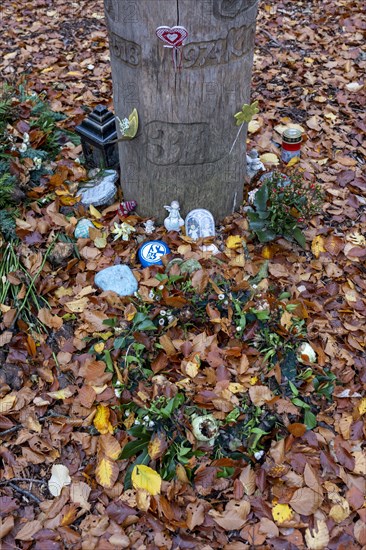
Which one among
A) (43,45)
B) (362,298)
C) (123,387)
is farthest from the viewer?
(43,45)

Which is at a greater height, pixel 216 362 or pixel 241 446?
pixel 216 362

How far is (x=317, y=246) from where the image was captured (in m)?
3.19

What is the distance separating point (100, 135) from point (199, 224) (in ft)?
2.77

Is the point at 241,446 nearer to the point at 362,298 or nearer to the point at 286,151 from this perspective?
the point at 362,298

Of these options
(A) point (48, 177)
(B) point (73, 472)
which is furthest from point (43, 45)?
(B) point (73, 472)

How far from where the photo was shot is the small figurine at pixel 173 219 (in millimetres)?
3012

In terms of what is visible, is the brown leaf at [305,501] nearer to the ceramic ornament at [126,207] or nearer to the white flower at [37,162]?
the ceramic ornament at [126,207]

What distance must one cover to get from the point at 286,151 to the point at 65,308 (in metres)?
1.94

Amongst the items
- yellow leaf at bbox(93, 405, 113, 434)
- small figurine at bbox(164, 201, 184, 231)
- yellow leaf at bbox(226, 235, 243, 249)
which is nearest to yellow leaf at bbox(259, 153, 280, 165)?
yellow leaf at bbox(226, 235, 243, 249)

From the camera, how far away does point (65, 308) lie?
2.81m

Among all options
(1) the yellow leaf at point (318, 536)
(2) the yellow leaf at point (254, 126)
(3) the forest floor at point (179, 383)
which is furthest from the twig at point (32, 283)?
(2) the yellow leaf at point (254, 126)

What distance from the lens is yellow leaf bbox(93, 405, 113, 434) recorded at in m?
2.42

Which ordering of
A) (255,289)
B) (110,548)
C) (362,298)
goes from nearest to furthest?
(110,548)
(255,289)
(362,298)

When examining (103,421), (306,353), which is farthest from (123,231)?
(306,353)
